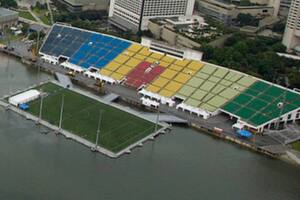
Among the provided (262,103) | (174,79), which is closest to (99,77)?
(174,79)

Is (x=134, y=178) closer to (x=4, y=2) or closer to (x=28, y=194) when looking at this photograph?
(x=28, y=194)

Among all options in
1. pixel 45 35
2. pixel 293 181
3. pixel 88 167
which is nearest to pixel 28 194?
pixel 88 167

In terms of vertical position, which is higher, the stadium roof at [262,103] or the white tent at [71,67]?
the stadium roof at [262,103]

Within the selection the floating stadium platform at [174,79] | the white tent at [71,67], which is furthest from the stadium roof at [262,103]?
the white tent at [71,67]

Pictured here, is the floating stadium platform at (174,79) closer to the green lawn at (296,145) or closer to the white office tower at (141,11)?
the green lawn at (296,145)

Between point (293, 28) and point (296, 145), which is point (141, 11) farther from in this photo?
point (296, 145)

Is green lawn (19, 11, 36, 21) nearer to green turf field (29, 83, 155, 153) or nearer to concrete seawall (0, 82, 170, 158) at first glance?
green turf field (29, 83, 155, 153)
